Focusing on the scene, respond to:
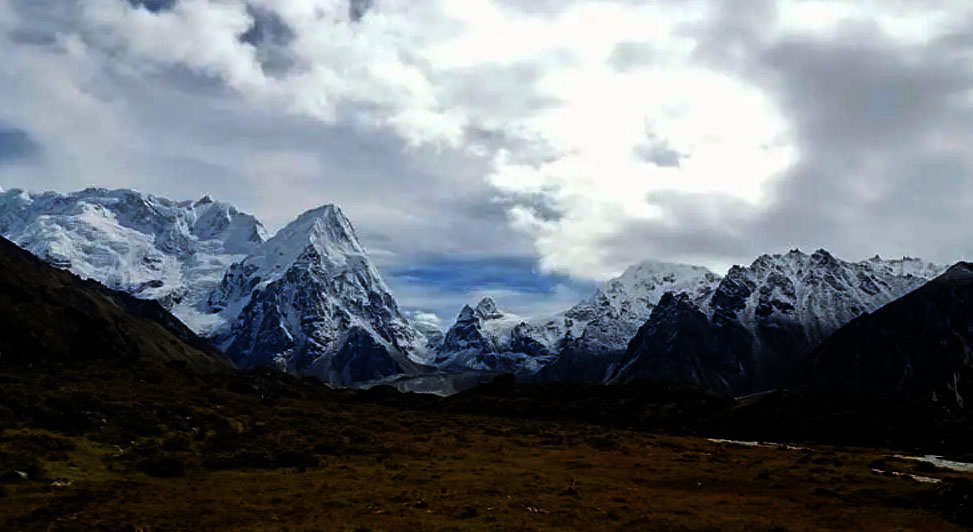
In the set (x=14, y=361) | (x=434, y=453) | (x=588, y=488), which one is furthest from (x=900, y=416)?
(x=14, y=361)

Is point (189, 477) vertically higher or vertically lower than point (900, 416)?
lower

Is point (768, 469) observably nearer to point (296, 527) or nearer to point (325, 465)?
point (325, 465)

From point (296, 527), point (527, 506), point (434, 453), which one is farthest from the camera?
point (434, 453)

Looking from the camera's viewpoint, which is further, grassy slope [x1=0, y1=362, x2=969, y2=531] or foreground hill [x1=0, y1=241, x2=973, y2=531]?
foreground hill [x1=0, y1=241, x2=973, y2=531]

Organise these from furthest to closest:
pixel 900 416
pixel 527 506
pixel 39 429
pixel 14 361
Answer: pixel 14 361, pixel 900 416, pixel 39 429, pixel 527 506

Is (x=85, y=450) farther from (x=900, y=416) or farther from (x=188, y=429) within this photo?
(x=900, y=416)

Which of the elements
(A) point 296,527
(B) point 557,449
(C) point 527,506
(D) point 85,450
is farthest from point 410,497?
(B) point 557,449

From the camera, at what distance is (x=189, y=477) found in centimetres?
5622

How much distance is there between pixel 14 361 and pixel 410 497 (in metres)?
159

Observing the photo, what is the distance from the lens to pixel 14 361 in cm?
17350

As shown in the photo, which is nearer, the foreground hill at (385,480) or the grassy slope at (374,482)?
the grassy slope at (374,482)

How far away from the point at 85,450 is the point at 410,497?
27237 mm

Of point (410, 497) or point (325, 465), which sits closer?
point (410, 497)

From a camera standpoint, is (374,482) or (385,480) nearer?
(374,482)
